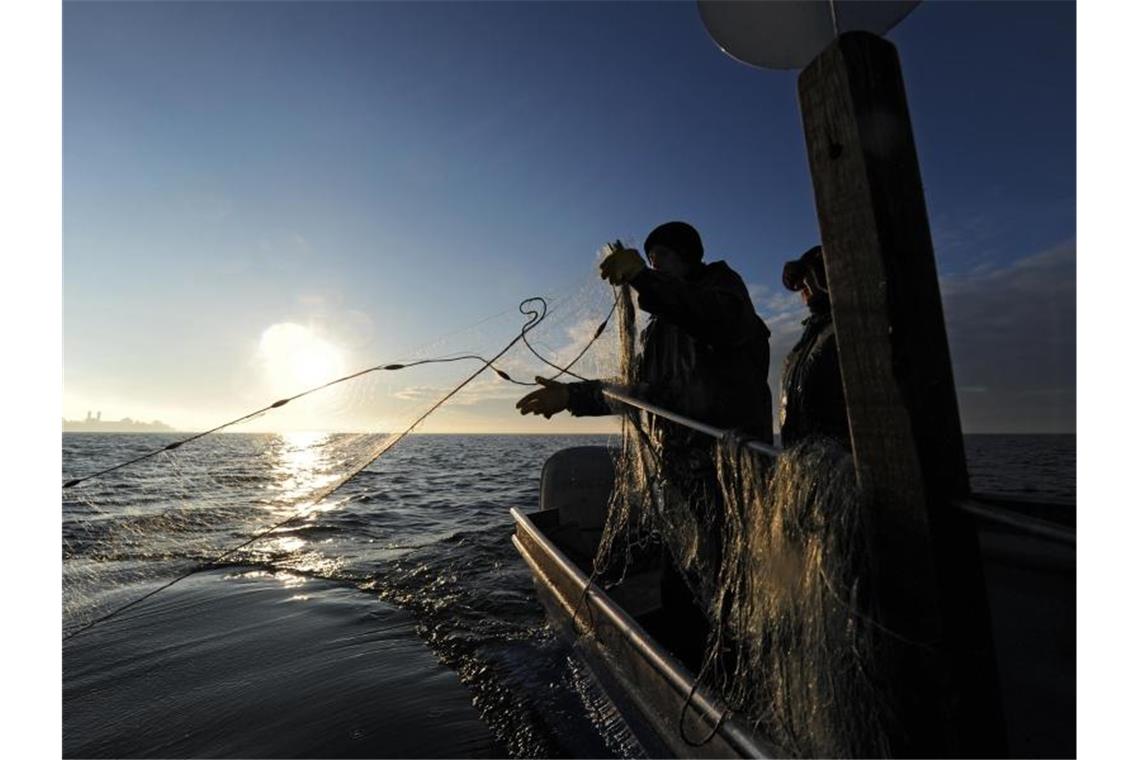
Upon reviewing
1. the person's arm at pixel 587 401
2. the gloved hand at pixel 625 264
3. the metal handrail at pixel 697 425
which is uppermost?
the gloved hand at pixel 625 264

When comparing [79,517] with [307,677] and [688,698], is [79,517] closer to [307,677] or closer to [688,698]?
[307,677]

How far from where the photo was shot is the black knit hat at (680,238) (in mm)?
3781

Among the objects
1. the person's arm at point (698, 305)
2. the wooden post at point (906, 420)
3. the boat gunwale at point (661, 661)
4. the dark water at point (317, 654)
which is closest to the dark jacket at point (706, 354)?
the person's arm at point (698, 305)

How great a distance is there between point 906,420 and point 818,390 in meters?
1.89

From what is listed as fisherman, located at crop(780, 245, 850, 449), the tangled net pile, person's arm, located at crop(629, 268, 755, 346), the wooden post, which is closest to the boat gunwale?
the tangled net pile

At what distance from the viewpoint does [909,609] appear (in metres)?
1.83

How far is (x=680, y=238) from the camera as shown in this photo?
379 cm

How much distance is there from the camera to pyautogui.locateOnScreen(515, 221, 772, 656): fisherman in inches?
122

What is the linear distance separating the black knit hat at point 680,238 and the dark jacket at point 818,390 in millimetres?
1060

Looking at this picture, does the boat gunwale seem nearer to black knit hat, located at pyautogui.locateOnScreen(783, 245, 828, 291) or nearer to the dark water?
the dark water

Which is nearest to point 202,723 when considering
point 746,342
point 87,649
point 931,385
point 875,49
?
point 87,649

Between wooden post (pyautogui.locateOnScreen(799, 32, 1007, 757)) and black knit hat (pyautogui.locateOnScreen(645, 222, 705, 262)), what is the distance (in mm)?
1874

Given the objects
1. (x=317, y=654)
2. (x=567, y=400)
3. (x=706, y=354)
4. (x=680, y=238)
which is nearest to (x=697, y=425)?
(x=706, y=354)

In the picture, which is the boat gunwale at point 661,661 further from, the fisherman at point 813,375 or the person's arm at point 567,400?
the fisherman at point 813,375
